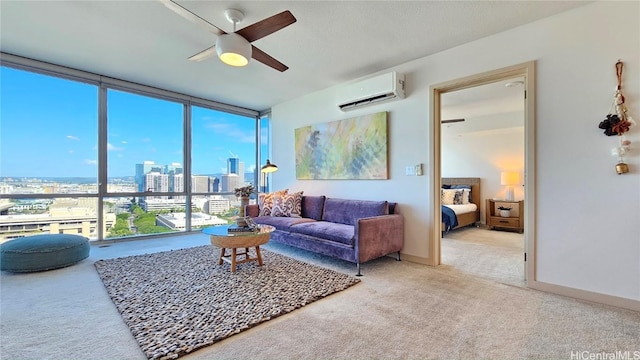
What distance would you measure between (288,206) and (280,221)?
46 centimetres

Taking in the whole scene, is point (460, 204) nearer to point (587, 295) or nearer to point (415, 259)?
point (415, 259)

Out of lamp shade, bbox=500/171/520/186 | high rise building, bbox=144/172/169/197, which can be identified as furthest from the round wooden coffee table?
lamp shade, bbox=500/171/520/186

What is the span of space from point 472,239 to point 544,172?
2601mm

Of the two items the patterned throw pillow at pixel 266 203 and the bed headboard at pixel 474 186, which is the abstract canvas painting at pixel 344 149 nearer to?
the patterned throw pillow at pixel 266 203

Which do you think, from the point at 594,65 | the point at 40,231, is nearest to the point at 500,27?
the point at 594,65

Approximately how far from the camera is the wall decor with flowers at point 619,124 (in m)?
2.21

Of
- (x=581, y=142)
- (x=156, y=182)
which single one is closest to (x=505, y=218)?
(x=581, y=142)

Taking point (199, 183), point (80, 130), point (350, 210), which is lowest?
point (350, 210)

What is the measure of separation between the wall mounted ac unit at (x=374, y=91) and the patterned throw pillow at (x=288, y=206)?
1.66 m

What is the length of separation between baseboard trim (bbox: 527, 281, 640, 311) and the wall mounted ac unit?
250cm

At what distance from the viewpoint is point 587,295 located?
7.82ft

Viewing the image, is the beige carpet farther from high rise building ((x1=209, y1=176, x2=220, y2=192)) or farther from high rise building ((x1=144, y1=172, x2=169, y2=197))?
high rise building ((x1=209, y1=176, x2=220, y2=192))

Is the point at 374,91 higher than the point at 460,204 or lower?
higher

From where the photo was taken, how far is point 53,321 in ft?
6.55
